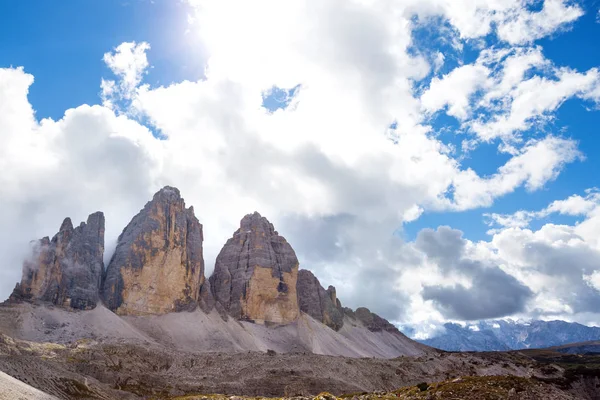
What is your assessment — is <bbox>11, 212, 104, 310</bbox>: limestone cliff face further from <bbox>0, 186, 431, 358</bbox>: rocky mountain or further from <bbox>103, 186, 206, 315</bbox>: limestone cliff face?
<bbox>103, 186, 206, 315</bbox>: limestone cliff face

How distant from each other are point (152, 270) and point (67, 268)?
28.8 meters

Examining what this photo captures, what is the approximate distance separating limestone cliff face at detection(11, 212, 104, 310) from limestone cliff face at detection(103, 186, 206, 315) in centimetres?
787

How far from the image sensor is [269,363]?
126125mm

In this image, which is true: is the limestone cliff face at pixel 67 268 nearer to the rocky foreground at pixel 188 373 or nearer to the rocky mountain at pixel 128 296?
the rocky mountain at pixel 128 296

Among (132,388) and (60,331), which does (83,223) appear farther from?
(132,388)

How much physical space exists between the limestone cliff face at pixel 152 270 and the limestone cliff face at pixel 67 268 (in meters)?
7.87

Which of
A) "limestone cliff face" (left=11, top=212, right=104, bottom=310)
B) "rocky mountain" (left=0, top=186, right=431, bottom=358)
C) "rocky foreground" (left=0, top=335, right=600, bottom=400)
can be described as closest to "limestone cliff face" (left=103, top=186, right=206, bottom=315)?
"rocky mountain" (left=0, top=186, right=431, bottom=358)

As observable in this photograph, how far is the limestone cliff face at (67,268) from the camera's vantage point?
16188 centimetres

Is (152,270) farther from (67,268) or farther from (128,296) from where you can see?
(67,268)

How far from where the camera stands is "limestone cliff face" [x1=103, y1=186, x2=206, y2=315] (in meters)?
180

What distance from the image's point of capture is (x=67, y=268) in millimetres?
170500

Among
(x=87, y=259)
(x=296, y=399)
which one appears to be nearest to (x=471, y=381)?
(x=296, y=399)

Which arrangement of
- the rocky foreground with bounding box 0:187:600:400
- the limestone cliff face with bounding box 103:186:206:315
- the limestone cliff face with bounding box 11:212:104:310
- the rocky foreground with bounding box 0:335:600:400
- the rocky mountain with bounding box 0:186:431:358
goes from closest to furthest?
the rocky foreground with bounding box 0:187:600:400
the rocky foreground with bounding box 0:335:600:400
the rocky mountain with bounding box 0:186:431:358
the limestone cliff face with bounding box 11:212:104:310
the limestone cliff face with bounding box 103:186:206:315

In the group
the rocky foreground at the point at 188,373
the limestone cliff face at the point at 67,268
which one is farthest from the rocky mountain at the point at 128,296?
the rocky foreground at the point at 188,373
